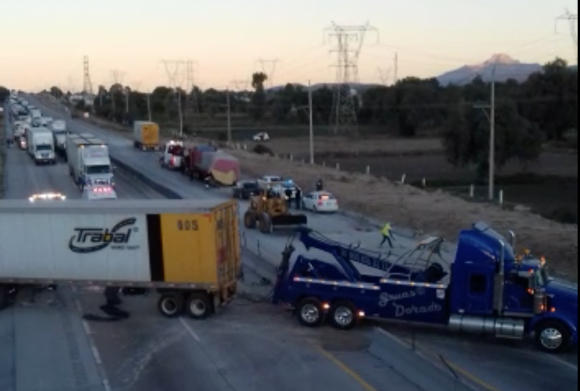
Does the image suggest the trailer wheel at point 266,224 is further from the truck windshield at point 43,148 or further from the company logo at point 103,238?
the truck windshield at point 43,148

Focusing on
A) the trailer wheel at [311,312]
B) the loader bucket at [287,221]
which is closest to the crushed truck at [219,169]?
the loader bucket at [287,221]

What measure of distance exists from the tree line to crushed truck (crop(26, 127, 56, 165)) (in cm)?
3377

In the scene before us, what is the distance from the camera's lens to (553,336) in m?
18.1

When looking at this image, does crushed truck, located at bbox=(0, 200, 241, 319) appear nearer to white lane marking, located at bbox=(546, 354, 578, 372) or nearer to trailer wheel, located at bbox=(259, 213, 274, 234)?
white lane marking, located at bbox=(546, 354, 578, 372)

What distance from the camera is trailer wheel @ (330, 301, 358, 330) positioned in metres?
20.1

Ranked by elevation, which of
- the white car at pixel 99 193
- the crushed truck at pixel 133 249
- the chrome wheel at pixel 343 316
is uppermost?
the crushed truck at pixel 133 249

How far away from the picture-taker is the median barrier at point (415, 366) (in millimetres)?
14082

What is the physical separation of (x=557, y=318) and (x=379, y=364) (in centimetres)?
393

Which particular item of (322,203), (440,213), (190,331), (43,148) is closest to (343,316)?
(190,331)

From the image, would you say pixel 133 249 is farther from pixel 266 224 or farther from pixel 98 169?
pixel 98 169

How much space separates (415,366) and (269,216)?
22.4 m

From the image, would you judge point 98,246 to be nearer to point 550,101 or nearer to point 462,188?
point 462,188

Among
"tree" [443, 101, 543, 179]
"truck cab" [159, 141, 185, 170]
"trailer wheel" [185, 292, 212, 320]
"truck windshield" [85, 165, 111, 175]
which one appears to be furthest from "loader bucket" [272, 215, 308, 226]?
"tree" [443, 101, 543, 179]

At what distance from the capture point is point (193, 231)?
839 inches
